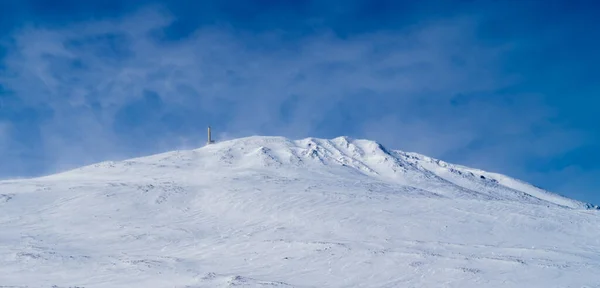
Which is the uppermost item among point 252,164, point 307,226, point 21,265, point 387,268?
point 252,164

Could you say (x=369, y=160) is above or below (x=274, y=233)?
above

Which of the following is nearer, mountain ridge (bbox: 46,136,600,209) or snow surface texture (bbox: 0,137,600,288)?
snow surface texture (bbox: 0,137,600,288)

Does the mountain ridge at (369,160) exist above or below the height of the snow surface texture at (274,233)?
above

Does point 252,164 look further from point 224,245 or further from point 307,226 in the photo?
point 224,245

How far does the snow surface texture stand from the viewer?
2516 cm

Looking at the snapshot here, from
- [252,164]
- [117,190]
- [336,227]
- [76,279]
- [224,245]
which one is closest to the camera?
[76,279]

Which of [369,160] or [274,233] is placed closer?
[274,233]

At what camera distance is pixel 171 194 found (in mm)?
44844

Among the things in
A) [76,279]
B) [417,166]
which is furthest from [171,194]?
[417,166]

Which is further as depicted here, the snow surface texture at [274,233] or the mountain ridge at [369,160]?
the mountain ridge at [369,160]

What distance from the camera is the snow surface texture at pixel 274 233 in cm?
2516

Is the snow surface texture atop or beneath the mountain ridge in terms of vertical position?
beneath

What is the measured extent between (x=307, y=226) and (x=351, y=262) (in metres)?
9.30

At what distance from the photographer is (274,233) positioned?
112 ft
